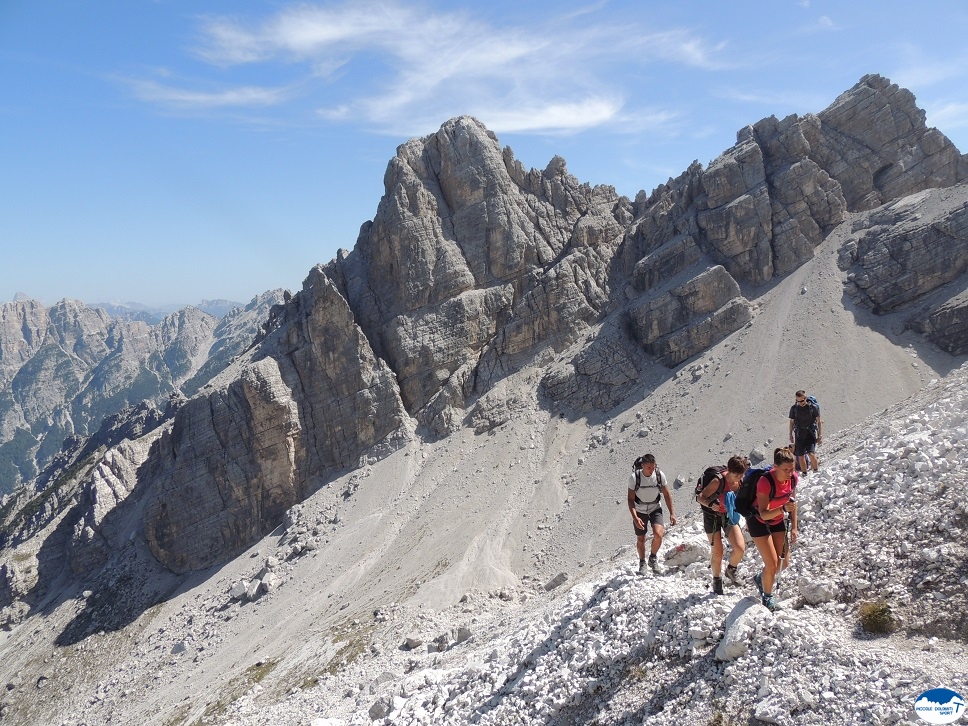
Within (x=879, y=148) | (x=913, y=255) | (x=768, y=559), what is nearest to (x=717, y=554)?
(x=768, y=559)

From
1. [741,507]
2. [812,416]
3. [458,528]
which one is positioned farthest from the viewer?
[458,528]

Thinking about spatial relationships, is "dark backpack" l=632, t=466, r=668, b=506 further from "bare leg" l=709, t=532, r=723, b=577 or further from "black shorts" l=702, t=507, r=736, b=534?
"bare leg" l=709, t=532, r=723, b=577

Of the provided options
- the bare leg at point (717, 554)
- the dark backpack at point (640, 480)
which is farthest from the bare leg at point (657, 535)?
the bare leg at point (717, 554)

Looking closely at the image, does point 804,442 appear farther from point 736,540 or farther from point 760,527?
point 760,527

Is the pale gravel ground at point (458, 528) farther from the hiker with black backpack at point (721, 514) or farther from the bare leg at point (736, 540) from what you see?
the bare leg at point (736, 540)

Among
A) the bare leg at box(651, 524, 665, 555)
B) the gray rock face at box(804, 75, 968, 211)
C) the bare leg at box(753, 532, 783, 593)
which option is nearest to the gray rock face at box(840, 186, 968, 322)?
the gray rock face at box(804, 75, 968, 211)

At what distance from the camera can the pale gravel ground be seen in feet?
120

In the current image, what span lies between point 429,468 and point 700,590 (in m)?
41.0

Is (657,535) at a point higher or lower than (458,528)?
higher

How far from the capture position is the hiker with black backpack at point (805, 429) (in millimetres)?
18562

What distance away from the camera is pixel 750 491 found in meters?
11.4

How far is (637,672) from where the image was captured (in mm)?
11977

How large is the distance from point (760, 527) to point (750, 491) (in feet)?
2.24

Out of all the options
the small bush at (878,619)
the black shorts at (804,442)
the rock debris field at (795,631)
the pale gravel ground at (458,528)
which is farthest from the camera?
the pale gravel ground at (458,528)
